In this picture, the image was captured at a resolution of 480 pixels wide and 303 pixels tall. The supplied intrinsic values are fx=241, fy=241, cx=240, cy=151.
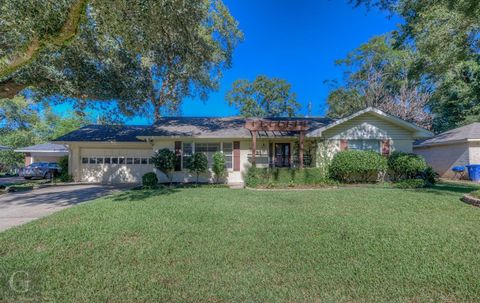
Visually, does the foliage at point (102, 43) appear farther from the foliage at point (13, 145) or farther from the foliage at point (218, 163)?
the foliage at point (13, 145)

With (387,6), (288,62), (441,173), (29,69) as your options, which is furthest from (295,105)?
(29,69)

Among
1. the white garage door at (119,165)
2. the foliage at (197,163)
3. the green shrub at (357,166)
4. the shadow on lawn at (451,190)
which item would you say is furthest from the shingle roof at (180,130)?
the shadow on lawn at (451,190)

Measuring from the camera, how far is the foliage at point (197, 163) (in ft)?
41.7

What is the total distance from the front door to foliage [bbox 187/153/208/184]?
4.27 metres

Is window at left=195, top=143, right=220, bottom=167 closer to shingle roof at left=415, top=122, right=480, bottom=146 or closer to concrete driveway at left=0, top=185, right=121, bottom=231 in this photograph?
concrete driveway at left=0, top=185, right=121, bottom=231

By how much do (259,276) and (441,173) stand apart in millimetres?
18884

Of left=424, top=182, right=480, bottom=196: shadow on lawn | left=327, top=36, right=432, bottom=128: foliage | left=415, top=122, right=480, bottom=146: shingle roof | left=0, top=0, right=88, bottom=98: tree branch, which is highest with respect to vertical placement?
left=327, top=36, right=432, bottom=128: foliage

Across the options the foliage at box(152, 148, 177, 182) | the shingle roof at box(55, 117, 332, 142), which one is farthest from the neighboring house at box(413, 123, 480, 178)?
the foliage at box(152, 148, 177, 182)

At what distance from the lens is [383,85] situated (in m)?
24.3

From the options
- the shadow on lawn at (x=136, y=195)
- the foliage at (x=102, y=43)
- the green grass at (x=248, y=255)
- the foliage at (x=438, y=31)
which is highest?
the foliage at (x=438, y=31)

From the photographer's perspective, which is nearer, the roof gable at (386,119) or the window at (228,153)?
the roof gable at (386,119)

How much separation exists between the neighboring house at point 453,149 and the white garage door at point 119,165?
1937 cm

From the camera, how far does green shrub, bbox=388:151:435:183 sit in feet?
38.0

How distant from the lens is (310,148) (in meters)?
13.8
